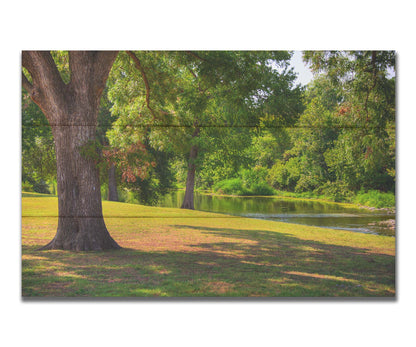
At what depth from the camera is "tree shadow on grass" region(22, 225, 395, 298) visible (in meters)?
5.45

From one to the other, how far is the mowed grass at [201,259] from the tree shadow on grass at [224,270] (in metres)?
0.01

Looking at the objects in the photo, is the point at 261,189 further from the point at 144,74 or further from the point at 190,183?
the point at 144,74

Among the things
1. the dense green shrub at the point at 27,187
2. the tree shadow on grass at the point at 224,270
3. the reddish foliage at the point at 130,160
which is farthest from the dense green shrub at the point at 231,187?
the dense green shrub at the point at 27,187

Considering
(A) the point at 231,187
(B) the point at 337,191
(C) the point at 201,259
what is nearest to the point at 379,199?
(B) the point at 337,191

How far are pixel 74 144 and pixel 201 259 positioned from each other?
251cm

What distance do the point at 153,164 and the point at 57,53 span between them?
221 cm

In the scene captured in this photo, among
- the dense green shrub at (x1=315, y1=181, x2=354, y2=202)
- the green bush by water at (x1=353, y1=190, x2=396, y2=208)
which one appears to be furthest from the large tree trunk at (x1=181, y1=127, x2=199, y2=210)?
the green bush by water at (x1=353, y1=190, x2=396, y2=208)

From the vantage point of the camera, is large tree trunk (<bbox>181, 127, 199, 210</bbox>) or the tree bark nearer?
the tree bark

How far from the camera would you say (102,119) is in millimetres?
5879

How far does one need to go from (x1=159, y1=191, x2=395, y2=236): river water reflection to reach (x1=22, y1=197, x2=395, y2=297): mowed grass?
105mm

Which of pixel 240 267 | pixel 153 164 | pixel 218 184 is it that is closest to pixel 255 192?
pixel 218 184

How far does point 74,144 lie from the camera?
19.4 feet

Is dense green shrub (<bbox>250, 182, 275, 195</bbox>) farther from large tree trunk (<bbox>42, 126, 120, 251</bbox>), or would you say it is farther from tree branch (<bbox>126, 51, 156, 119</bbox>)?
large tree trunk (<bbox>42, 126, 120, 251</bbox>)
